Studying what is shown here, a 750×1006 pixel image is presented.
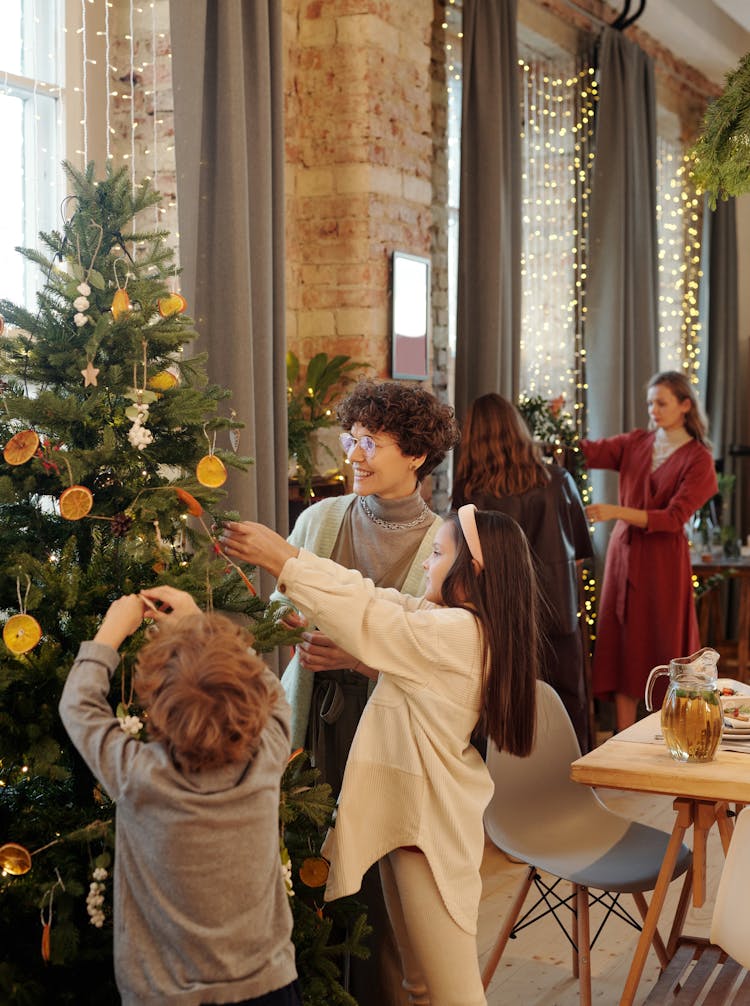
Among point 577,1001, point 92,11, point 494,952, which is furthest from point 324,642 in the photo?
point 92,11

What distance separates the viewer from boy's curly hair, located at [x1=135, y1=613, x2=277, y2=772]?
1578mm

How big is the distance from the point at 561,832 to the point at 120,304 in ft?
5.78

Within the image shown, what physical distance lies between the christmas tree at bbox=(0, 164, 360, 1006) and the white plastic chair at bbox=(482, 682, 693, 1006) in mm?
909

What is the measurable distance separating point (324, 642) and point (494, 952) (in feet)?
3.59

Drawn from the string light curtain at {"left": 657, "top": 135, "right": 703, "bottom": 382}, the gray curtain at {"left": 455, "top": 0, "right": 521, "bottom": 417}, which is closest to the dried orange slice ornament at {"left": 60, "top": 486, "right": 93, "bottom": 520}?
the gray curtain at {"left": 455, "top": 0, "right": 521, "bottom": 417}

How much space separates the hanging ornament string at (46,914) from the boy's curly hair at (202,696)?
365 mm

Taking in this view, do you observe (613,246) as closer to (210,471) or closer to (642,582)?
(642,582)

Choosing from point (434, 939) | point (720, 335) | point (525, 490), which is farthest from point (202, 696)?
point (720, 335)

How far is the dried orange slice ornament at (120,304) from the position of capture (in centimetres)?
198

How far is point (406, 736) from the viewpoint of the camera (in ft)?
7.24

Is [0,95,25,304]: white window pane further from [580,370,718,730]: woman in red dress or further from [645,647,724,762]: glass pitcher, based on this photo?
[580,370,718,730]: woman in red dress

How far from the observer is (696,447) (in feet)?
16.8

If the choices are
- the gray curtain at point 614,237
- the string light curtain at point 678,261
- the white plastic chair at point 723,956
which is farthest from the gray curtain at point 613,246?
the white plastic chair at point 723,956

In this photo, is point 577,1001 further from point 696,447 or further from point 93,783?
point 696,447
